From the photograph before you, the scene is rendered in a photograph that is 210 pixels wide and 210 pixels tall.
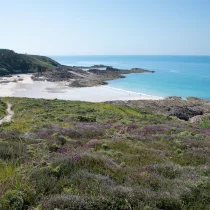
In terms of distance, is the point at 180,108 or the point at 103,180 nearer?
the point at 103,180

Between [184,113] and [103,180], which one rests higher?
[103,180]

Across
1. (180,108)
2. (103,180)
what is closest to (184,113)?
(180,108)

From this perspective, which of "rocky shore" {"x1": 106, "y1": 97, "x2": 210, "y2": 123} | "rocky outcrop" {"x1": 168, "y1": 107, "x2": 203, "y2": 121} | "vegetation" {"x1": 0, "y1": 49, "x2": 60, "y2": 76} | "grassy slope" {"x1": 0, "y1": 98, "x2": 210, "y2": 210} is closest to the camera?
"grassy slope" {"x1": 0, "y1": 98, "x2": 210, "y2": 210}

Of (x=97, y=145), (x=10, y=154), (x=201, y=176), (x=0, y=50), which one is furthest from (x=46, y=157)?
(x=0, y=50)

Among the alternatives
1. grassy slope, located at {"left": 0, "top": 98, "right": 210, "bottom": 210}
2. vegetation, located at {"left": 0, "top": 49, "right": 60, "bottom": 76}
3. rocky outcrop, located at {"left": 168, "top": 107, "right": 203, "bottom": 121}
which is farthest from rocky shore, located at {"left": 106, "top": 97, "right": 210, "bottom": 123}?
vegetation, located at {"left": 0, "top": 49, "right": 60, "bottom": 76}

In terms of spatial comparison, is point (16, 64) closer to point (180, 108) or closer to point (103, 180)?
point (180, 108)

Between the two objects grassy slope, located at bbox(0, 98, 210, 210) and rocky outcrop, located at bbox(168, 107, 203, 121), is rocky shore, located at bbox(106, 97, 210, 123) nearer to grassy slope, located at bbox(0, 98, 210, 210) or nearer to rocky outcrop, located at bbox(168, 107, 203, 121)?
rocky outcrop, located at bbox(168, 107, 203, 121)

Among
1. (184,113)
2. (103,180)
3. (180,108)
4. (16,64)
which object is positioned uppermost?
(16,64)

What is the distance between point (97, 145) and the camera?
39.4 ft

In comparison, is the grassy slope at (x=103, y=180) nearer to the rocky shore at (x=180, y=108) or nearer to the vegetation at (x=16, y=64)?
the rocky shore at (x=180, y=108)

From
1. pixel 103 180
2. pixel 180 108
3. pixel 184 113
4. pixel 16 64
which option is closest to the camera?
pixel 103 180

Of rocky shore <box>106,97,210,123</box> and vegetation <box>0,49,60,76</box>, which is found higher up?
vegetation <box>0,49,60,76</box>

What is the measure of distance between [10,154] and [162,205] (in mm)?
6095

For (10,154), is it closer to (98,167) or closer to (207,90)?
(98,167)
